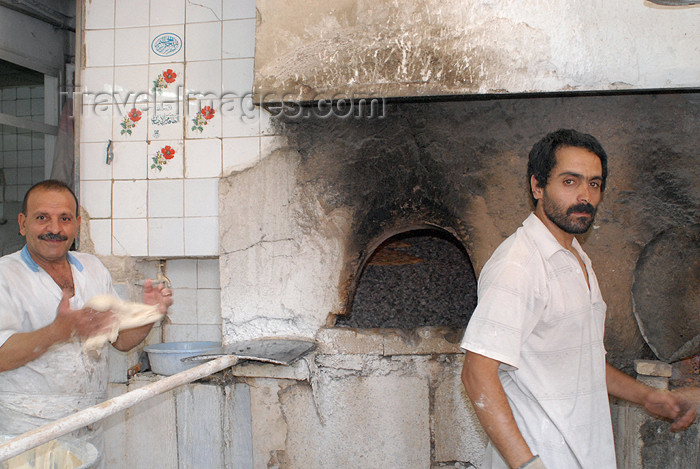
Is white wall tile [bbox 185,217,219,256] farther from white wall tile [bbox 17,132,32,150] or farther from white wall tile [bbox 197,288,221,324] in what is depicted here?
white wall tile [bbox 17,132,32,150]

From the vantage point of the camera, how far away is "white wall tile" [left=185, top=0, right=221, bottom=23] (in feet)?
10.6

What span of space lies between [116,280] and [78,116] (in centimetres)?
→ 102

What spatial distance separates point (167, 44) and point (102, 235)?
1.19 m

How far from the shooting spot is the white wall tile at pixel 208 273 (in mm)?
3486

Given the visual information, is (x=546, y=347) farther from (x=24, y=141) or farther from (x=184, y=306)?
(x=24, y=141)

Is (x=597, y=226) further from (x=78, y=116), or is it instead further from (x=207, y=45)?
(x=78, y=116)

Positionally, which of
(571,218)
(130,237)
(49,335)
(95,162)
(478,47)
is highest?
(478,47)

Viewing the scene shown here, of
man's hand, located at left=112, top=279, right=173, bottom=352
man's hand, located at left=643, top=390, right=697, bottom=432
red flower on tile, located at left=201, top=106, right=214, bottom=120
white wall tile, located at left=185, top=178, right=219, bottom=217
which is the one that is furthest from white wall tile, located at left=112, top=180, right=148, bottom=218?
man's hand, located at left=643, top=390, right=697, bottom=432

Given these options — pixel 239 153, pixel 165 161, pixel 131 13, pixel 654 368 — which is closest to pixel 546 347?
pixel 654 368

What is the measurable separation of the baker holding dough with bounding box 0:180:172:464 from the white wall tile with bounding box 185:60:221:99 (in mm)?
1157

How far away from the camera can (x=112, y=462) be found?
3395 mm

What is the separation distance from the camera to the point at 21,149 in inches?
159

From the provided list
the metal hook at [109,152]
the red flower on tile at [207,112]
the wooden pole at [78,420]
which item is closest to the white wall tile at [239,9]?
the red flower on tile at [207,112]

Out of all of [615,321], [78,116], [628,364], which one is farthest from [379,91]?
[78,116]
